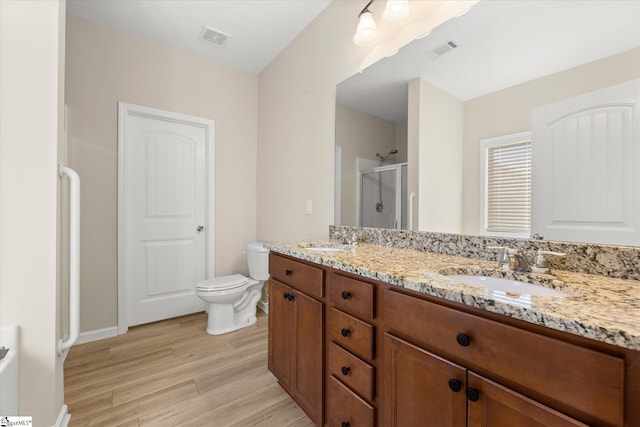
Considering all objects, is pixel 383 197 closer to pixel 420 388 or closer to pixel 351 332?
pixel 351 332

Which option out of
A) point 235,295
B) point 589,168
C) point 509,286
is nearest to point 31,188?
point 235,295

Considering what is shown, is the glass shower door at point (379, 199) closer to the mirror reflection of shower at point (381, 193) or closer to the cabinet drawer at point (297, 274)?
the mirror reflection of shower at point (381, 193)

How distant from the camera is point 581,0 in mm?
945

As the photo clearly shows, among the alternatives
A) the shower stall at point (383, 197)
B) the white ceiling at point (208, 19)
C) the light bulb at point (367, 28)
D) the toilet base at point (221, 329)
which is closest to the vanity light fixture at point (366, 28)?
the light bulb at point (367, 28)

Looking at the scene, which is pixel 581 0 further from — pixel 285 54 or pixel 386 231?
pixel 285 54

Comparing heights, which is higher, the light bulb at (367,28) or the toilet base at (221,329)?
the light bulb at (367,28)

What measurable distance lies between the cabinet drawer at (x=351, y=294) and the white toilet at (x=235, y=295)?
1.47m

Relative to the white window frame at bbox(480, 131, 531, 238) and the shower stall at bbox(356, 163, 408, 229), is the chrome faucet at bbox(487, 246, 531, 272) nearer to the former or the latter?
the white window frame at bbox(480, 131, 531, 238)

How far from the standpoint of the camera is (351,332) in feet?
3.46

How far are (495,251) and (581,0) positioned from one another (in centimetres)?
95

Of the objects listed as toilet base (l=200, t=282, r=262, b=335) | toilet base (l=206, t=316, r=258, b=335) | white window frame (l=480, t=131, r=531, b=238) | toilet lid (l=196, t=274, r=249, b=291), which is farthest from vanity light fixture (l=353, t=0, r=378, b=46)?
toilet base (l=206, t=316, r=258, b=335)

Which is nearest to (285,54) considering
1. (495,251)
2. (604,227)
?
(495,251)

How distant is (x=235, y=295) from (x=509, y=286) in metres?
2.07

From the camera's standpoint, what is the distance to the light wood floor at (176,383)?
1.41m
